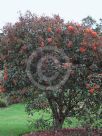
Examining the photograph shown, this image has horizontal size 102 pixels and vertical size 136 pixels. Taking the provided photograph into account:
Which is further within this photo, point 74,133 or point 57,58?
point 74,133

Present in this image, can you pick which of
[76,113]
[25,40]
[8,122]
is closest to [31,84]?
[25,40]

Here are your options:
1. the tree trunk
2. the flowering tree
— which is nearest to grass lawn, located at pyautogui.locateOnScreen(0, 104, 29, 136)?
the tree trunk

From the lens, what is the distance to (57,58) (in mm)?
11164

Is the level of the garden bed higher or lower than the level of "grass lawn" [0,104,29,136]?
lower

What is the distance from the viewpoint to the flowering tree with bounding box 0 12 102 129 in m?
11.1

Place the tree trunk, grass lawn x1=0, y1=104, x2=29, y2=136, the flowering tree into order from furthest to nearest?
grass lawn x1=0, y1=104, x2=29, y2=136 → the tree trunk → the flowering tree

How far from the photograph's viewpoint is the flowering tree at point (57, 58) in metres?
11.1

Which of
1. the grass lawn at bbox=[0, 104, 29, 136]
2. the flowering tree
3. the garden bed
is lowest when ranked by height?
the garden bed

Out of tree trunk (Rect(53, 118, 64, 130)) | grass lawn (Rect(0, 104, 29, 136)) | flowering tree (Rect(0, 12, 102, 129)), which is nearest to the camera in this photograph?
flowering tree (Rect(0, 12, 102, 129))

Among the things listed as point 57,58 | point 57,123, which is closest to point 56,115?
point 57,123

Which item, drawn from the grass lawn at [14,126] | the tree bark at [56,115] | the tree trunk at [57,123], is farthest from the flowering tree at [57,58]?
the grass lawn at [14,126]

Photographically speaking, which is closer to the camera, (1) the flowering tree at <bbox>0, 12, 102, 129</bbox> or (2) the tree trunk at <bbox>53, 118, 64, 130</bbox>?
(1) the flowering tree at <bbox>0, 12, 102, 129</bbox>

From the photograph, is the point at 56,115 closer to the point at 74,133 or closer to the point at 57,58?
the point at 74,133

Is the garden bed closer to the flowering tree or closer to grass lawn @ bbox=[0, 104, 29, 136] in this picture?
the flowering tree
